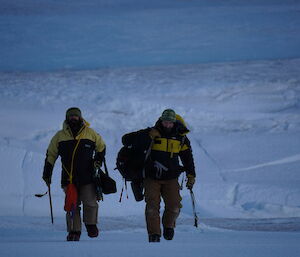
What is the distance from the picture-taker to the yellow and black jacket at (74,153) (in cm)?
634

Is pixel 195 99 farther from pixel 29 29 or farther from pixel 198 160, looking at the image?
pixel 29 29

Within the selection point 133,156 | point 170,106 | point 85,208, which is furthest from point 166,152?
point 170,106

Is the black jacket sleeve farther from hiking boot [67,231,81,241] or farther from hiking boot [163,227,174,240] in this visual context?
hiking boot [67,231,81,241]

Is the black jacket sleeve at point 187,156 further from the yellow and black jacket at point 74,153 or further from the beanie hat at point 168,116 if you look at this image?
the yellow and black jacket at point 74,153

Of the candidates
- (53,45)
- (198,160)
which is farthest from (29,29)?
(198,160)

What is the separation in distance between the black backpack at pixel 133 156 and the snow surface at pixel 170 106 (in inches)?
24.4

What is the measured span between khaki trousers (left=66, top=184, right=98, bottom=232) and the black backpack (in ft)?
1.12

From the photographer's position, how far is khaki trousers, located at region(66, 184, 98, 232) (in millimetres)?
6438

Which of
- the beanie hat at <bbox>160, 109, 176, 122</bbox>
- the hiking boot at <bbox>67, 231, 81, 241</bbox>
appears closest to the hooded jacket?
the beanie hat at <bbox>160, 109, 176, 122</bbox>

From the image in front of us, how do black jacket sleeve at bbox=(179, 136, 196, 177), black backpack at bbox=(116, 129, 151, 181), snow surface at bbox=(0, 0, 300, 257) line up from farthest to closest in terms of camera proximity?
snow surface at bbox=(0, 0, 300, 257), black jacket sleeve at bbox=(179, 136, 196, 177), black backpack at bbox=(116, 129, 151, 181)

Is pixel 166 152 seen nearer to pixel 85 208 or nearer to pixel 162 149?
pixel 162 149

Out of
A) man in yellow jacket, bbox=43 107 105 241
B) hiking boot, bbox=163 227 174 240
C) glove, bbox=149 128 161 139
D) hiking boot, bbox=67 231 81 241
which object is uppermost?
glove, bbox=149 128 161 139

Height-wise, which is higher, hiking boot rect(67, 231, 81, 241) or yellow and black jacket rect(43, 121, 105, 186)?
yellow and black jacket rect(43, 121, 105, 186)

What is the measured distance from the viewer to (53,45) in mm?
23031
